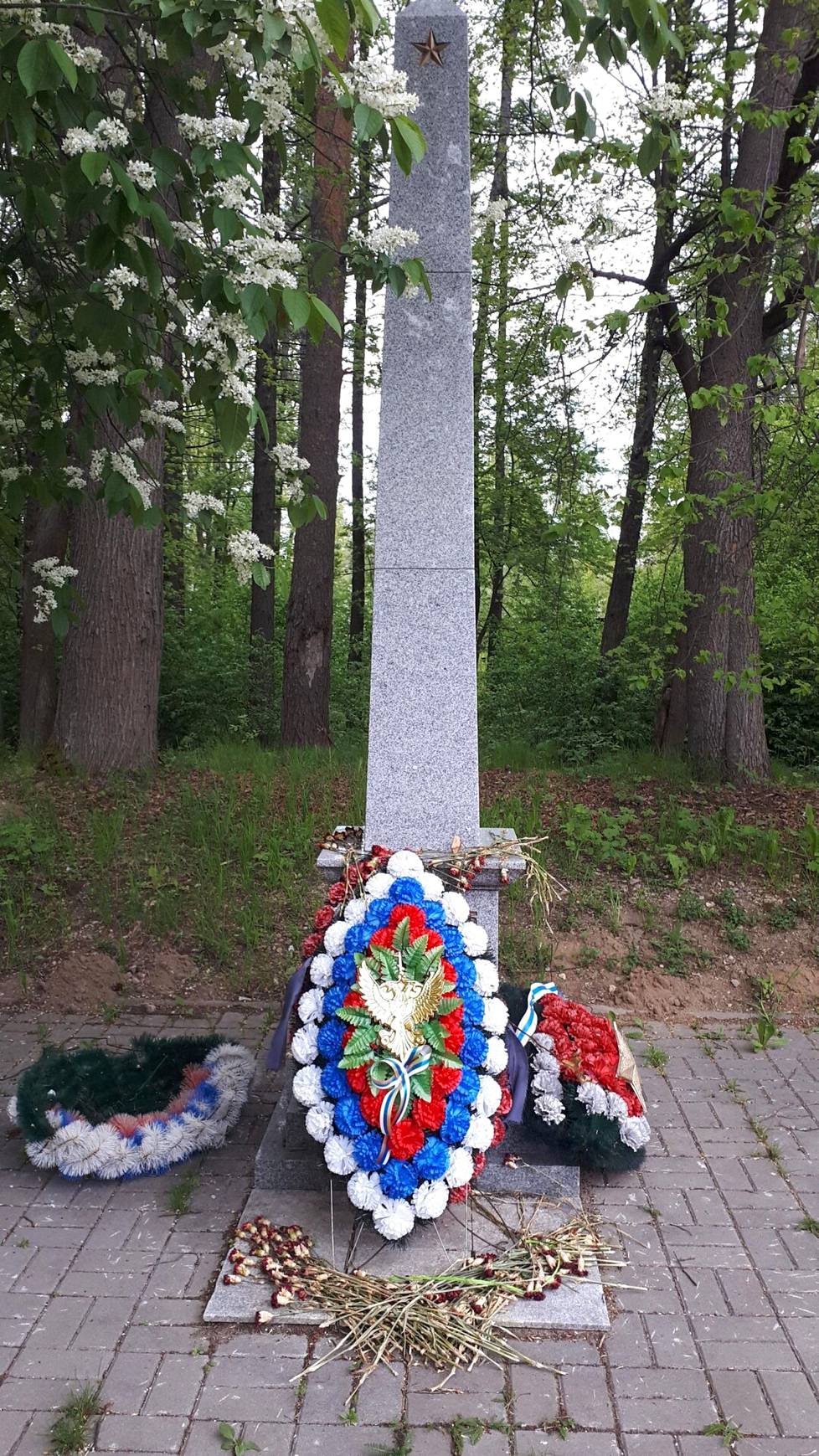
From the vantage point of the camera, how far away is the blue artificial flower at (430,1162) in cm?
326

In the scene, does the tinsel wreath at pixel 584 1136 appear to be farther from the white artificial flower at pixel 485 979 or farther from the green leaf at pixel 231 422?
the green leaf at pixel 231 422

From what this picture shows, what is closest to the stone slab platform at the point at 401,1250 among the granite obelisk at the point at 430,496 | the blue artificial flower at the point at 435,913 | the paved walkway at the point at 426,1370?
the paved walkway at the point at 426,1370

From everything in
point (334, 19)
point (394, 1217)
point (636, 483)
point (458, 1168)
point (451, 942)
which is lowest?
point (394, 1217)

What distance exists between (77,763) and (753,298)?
17.8ft

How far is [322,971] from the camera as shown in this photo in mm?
3529

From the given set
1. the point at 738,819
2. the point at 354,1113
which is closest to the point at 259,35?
the point at 354,1113

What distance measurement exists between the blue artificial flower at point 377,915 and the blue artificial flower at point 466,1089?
0.50 meters

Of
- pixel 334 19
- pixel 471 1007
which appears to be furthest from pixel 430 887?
pixel 334 19

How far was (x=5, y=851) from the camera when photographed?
6.46 m

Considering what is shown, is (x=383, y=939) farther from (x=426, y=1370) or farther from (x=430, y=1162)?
(x=426, y=1370)

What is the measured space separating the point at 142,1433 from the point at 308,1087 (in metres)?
1.02

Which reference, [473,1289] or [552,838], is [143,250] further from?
[552,838]

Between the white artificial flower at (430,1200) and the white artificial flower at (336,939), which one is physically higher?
the white artificial flower at (336,939)

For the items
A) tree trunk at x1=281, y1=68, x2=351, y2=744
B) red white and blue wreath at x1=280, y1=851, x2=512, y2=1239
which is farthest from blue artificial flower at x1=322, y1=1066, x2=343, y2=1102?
tree trunk at x1=281, y1=68, x2=351, y2=744
